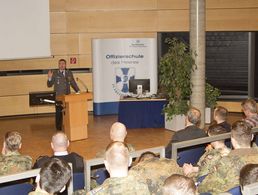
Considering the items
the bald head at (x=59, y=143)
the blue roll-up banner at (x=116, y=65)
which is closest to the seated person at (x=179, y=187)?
the bald head at (x=59, y=143)

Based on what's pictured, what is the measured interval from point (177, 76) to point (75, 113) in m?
2.36

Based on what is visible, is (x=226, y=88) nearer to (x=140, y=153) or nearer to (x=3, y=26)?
(x=3, y=26)

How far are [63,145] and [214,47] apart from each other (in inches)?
365

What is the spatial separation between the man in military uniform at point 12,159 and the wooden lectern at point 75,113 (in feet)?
14.8

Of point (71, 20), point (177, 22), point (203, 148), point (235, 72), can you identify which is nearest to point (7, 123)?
point (71, 20)

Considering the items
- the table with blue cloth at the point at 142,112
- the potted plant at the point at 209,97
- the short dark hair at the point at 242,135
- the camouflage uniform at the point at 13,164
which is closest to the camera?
the short dark hair at the point at 242,135

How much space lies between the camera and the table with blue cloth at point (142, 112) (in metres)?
11.4

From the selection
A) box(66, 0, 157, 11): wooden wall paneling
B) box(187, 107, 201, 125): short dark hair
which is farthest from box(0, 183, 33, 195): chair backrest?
box(66, 0, 157, 11): wooden wall paneling

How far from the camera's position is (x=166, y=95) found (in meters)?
11.5

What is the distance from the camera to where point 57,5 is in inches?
531

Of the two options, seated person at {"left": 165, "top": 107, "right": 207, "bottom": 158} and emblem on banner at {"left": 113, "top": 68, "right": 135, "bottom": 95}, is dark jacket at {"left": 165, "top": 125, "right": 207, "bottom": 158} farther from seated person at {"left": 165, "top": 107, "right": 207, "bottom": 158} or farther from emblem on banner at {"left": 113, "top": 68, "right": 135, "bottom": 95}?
emblem on banner at {"left": 113, "top": 68, "right": 135, "bottom": 95}

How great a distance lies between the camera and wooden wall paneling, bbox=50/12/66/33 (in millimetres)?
13539

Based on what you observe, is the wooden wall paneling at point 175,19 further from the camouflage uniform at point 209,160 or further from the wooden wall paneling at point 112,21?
the camouflage uniform at point 209,160

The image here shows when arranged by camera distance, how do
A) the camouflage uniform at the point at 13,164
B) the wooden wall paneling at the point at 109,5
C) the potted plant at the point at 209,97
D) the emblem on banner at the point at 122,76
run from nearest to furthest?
the camouflage uniform at the point at 13,164 < the potted plant at the point at 209,97 < the emblem on banner at the point at 122,76 < the wooden wall paneling at the point at 109,5
